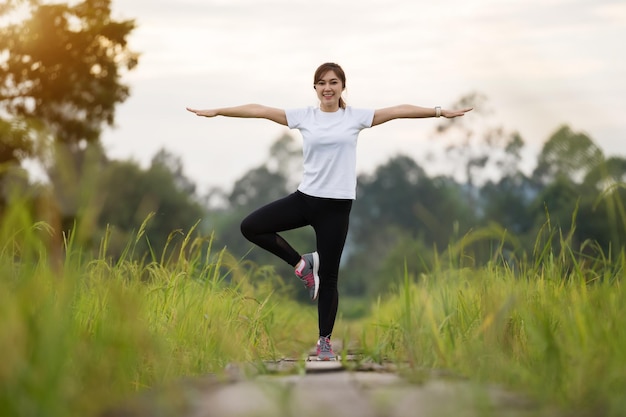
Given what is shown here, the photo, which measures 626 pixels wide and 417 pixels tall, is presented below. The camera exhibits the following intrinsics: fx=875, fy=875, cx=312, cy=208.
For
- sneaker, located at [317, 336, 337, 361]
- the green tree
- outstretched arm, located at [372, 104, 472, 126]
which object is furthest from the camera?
the green tree

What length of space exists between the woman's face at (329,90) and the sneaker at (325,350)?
5.46ft

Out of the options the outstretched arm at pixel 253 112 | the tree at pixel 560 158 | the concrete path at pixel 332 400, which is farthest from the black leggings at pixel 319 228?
the tree at pixel 560 158

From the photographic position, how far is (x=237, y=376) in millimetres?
4320

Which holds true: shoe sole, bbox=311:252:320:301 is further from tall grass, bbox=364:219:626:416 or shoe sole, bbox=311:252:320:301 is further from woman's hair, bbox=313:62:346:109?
woman's hair, bbox=313:62:346:109

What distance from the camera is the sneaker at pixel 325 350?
5953mm

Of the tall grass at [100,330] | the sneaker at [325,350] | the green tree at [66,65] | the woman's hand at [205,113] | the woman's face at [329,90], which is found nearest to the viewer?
the tall grass at [100,330]

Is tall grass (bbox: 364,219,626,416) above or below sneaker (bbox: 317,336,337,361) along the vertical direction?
above

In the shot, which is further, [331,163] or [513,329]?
[331,163]

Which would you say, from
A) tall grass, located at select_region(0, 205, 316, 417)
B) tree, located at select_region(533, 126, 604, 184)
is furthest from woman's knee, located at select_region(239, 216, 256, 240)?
tree, located at select_region(533, 126, 604, 184)

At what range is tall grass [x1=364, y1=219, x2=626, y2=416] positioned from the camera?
11.7ft

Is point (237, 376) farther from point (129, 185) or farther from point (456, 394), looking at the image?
point (129, 185)

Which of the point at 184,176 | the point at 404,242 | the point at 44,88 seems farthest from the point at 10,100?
the point at 184,176

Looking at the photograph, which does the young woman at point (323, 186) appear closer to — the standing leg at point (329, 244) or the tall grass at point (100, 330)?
the standing leg at point (329, 244)

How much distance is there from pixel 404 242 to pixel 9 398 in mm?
39992
